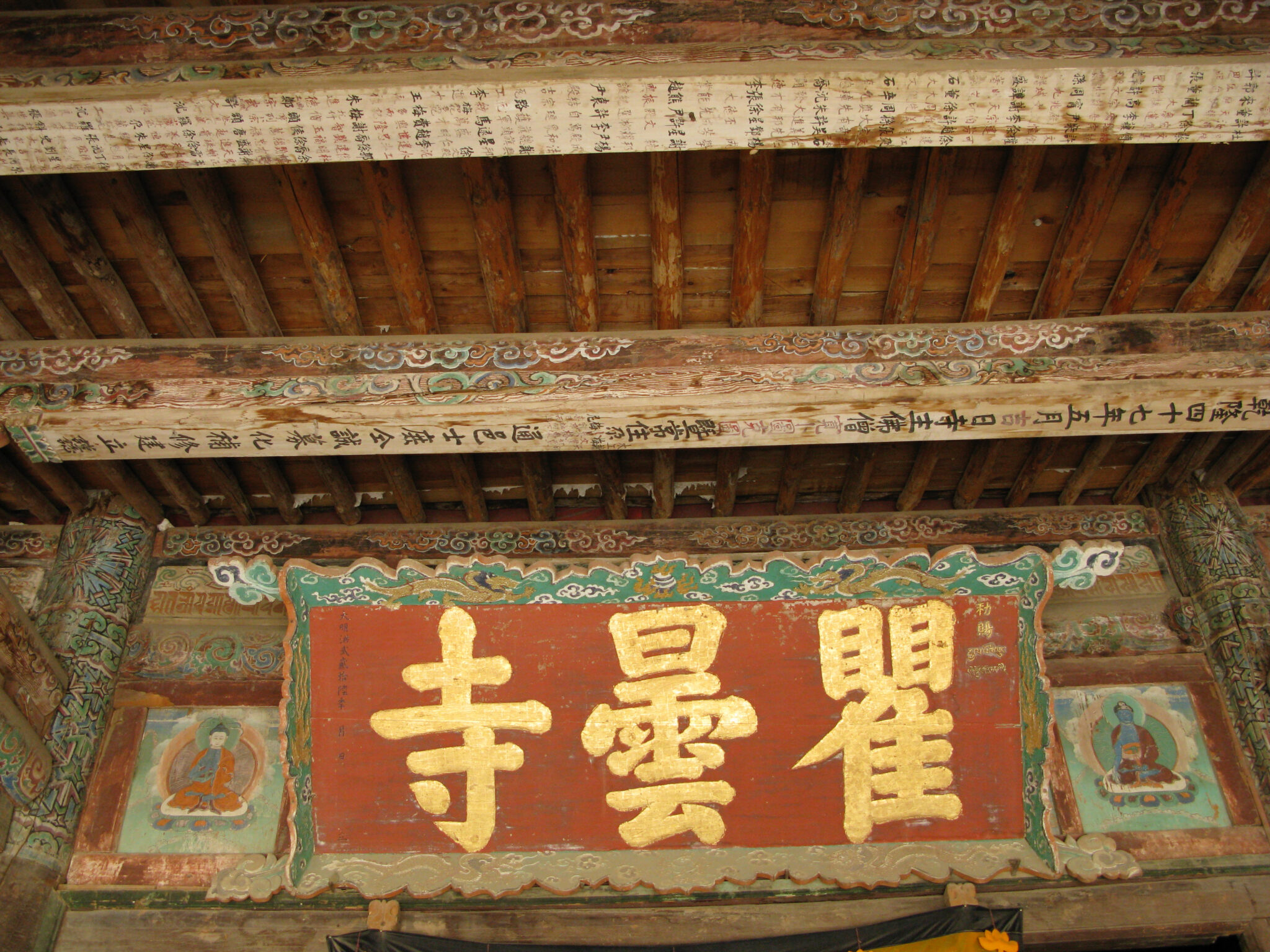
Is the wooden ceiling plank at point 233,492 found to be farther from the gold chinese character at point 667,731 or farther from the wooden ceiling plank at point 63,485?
the gold chinese character at point 667,731

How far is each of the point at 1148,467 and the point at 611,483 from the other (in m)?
2.85

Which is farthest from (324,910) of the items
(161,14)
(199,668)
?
(161,14)

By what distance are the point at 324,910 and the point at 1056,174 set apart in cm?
440

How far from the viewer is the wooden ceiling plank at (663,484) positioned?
4.12 meters

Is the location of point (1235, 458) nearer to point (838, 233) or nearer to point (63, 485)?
point (838, 233)

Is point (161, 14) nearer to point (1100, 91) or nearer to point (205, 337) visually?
point (205, 337)

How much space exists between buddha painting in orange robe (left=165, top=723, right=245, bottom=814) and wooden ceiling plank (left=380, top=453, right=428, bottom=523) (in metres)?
1.40

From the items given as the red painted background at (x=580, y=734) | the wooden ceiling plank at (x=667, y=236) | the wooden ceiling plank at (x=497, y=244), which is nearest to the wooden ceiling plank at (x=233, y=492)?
the red painted background at (x=580, y=734)

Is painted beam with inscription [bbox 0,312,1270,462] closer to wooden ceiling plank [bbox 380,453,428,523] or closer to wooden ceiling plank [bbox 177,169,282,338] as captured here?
wooden ceiling plank [bbox 177,169,282,338]

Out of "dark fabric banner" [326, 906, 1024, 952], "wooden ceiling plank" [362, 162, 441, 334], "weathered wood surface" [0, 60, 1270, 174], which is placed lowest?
"dark fabric banner" [326, 906, 1024, 952]

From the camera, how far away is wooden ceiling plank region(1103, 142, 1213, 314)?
3055mm

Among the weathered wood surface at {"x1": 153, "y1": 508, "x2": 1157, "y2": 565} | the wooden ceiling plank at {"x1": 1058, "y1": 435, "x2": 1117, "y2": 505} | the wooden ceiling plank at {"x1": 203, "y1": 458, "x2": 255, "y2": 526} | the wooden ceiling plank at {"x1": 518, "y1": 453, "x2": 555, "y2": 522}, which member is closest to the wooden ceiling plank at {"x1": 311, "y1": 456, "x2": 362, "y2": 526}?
the weathered wood surface at {"x1": 153, "y1": 508, "x2": 1157, "y2": 565}

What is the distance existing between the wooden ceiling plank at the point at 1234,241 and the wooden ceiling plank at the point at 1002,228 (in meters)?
0.76

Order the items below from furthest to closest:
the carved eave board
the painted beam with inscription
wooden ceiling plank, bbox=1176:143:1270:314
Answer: the carved eave board → the painted beam with inscription → wooden ceiling plank, bbox=1176:143:1270:314
